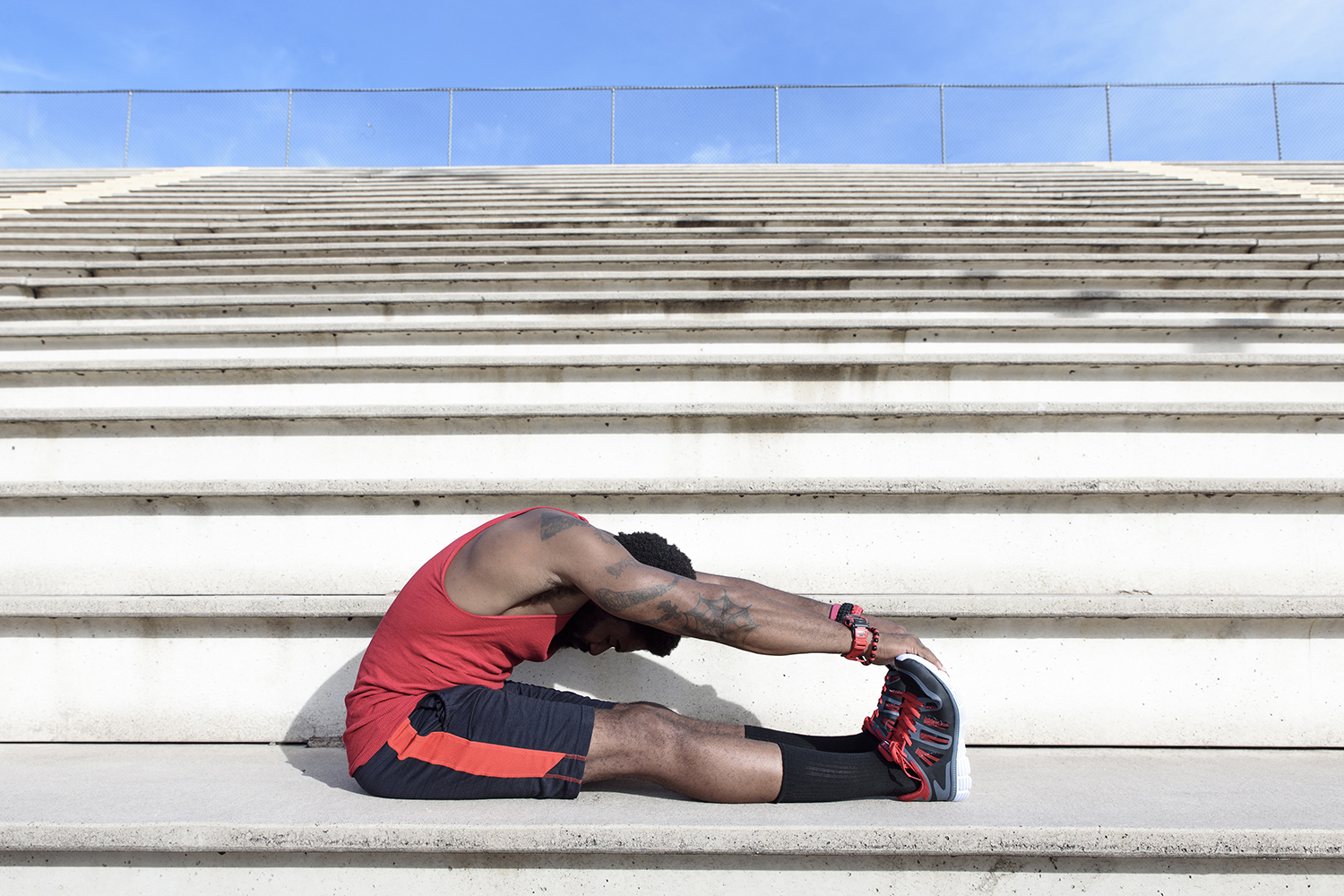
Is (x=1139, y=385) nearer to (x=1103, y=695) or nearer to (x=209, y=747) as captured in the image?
(x=1103, y=695)

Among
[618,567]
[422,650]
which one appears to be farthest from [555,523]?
[422,650]

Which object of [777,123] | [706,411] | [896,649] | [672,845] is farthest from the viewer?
[777,123]

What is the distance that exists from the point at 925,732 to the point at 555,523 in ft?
2.85

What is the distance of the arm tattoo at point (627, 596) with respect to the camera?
1.43 meters


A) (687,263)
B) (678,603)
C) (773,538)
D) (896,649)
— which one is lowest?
(896,649)

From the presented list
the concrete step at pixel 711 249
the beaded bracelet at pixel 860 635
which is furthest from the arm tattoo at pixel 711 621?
the concrete step at pixel 711 249

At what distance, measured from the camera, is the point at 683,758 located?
1.46 metres

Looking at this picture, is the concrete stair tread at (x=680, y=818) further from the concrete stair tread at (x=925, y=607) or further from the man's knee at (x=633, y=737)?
the concrete stair tread at (x=925, y=607)

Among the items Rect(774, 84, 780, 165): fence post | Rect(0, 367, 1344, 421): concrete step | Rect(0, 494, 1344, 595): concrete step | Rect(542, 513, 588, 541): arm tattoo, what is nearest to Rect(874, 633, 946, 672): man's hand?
Rect(0, 494, 1344, 595): concrete step

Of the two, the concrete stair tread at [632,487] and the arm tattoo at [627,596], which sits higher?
the concrete stair tread at [632,487]

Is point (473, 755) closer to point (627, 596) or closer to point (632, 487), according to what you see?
point (627, 596)

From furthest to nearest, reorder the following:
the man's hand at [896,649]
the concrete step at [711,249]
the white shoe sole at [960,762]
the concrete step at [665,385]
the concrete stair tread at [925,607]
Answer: the concrete step at [711,249] → the concrete step at [665,385] → the concrete stair tread at [925,607] → the man's hand at [896,649] → the white shoe sole at [960,762]

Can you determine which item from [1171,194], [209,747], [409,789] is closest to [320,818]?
[409,789]

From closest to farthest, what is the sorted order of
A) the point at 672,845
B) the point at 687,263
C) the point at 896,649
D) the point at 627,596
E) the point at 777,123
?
the point at 672,845, the point at 627,596, the point at 896,649, the point at 687,263, the point at 777,123
